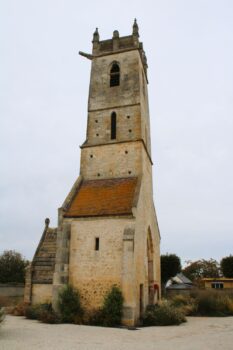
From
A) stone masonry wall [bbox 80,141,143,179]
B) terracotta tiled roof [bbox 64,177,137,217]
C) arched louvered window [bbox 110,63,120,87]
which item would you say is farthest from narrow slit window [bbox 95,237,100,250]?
arched louvered window [bbox 110,63,120,87]

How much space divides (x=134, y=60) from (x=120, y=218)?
43.0 ft

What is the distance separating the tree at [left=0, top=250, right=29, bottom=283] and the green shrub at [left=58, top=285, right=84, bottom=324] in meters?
27.7

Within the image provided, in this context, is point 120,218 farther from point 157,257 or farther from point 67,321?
point 157,257

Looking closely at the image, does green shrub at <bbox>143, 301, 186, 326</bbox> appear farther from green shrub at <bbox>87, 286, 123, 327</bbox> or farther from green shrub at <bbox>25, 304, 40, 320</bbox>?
green shrub at <bbox>25, 304, 40, 320</bbox>

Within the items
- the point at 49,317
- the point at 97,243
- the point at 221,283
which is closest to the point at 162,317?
the point at 97,243

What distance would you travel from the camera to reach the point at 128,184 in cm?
1906

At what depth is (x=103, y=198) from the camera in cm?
1828

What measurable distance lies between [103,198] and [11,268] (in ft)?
97.2

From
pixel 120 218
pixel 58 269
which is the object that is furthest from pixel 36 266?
pixel 120 218

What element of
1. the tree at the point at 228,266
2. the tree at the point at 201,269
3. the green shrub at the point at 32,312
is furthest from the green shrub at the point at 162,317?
the tree at the point at 201,269

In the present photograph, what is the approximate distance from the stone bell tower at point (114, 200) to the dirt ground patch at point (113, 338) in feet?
8.29

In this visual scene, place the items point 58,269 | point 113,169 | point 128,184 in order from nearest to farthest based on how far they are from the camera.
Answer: point 58,269 → point 128,184 → point 113,169

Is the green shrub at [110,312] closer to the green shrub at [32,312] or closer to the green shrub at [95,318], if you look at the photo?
the green shrub at [95,318]

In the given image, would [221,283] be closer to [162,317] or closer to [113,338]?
[162,317]
